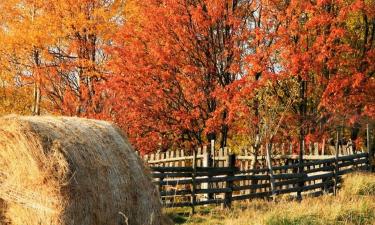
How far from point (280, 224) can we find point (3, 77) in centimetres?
1550

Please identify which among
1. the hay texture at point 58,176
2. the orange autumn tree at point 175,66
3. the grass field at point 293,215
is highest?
the orange autumn tree at point 175,66

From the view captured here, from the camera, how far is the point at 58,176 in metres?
6.21

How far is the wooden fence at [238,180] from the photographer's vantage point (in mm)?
11359

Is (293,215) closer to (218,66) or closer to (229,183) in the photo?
(229,183)

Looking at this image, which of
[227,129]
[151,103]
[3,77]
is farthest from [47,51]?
[227,129]

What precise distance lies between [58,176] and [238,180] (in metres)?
6.46

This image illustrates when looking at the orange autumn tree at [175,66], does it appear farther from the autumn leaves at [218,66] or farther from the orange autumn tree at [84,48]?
the orange autumn tree at [84,48]

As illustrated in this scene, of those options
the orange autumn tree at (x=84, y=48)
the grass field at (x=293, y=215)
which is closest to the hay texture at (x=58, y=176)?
the grass field at (x=293, y=215)

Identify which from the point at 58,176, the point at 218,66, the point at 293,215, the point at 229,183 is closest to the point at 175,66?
the point at 218,66

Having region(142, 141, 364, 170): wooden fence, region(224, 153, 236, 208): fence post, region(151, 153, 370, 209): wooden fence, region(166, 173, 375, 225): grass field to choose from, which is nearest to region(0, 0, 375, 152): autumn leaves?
region(142, 141, 364, 170): wooden fence

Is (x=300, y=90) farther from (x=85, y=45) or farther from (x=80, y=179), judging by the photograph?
(x=80, y=179)

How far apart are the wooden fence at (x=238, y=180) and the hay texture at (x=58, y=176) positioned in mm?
2393

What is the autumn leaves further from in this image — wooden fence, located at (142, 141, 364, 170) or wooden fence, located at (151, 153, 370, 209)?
wooden fence, located at (151, 153, 370, 209)

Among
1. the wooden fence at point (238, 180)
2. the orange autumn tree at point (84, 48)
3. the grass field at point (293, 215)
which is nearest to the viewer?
the grass field at point (293, 215)
